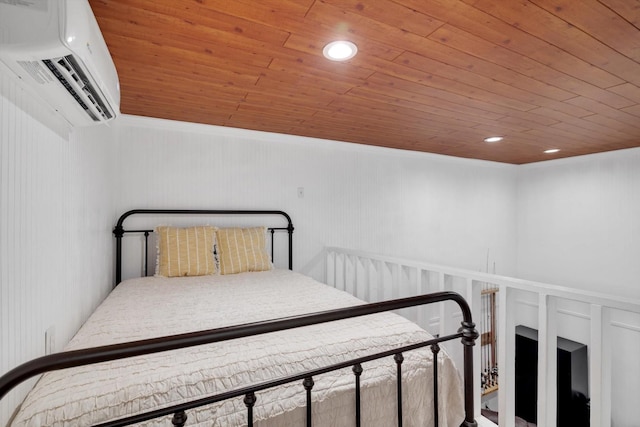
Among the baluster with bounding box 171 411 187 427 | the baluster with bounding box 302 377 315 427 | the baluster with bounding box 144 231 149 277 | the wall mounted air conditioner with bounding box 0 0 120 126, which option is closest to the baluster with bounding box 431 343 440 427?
the baluster with bounding box 302 377 315 427

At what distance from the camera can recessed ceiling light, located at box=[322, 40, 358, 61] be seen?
4.69 feet

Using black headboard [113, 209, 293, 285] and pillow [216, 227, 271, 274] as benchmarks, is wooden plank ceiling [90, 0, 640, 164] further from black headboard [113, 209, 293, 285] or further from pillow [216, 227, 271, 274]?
pillow [216, 227, 271, 274]

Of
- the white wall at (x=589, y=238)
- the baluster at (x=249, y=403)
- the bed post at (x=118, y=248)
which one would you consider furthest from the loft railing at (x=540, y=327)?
the white wall at (x=589, y=238)

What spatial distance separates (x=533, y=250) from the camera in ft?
15.2

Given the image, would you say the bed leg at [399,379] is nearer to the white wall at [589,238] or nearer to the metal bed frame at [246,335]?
the metal bed frame at [246,335]

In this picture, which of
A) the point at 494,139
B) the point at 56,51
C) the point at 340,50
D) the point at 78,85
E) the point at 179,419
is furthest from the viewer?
the point at 494,139

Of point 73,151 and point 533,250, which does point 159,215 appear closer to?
point 73,151

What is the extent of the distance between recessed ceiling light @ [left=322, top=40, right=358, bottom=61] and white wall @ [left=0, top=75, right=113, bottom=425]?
46.7 inches

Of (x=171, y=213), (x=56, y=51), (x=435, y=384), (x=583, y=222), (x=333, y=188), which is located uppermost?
(x=56, y=51)

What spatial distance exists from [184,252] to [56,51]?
5.53ft

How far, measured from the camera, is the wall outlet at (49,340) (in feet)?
3.59

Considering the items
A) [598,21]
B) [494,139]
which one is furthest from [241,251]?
[494,139]

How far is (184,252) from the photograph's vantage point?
7.59ft

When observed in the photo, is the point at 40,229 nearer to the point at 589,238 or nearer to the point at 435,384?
the point at 435,384
